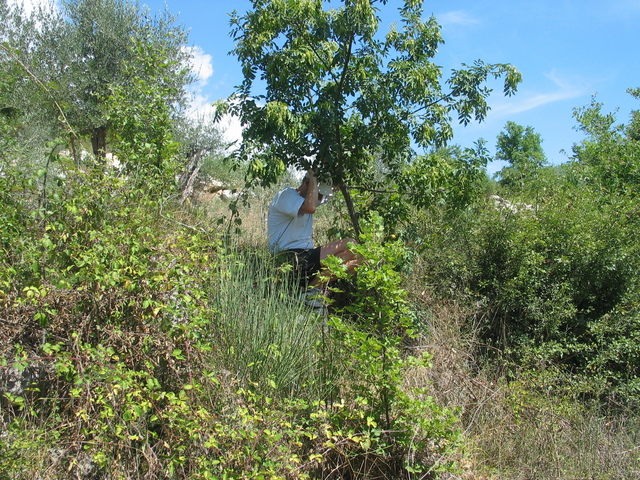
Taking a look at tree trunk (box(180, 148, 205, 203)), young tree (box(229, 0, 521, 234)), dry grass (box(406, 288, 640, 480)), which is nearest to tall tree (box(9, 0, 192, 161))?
tree trunk (box(180, 148, 205, 203))

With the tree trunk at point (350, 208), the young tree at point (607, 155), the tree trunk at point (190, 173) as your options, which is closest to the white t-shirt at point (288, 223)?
the tree trunk at point (350, 208)

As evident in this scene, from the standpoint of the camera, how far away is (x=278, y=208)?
479cm

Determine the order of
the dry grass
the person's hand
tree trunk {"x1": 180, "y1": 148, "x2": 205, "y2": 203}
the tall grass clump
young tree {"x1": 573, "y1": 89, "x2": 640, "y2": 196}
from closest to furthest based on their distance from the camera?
the tall grass clump, the dry grass, the person's hand, tree trunk {"x1": 180, "y1": 148, "x2": 205, "y2": 203}, young tree {"x1": 573, "y1": 89, "x2": 640, "y2": 196}

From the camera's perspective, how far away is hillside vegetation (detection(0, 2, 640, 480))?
8.77 ft

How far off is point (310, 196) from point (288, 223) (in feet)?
1.08

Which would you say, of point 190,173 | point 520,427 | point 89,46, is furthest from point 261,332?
point 89,46

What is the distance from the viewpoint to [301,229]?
193 inches

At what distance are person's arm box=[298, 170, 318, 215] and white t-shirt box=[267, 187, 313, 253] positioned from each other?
0.14ft

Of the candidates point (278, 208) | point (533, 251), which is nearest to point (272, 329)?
point (278, 208)

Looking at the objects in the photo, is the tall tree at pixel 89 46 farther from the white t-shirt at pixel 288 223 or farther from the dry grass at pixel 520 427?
the dry grass at pixel 520 427

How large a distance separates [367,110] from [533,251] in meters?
2.19

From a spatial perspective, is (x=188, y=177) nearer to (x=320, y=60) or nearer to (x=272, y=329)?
(x=320, y=60)

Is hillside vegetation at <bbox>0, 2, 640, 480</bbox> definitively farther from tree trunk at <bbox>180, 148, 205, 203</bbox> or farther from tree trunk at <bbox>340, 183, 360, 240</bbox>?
tree trunk at <bbox>180, 148, 205, 203</bbox>

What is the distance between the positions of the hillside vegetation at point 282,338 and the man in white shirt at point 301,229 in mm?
459
